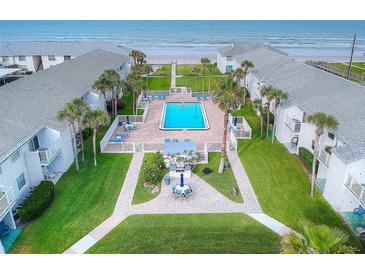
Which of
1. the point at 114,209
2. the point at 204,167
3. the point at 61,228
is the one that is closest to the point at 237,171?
the point at 204,167

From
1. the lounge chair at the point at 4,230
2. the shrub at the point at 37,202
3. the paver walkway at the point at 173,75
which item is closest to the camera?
the lounge chair at the point at 4,230

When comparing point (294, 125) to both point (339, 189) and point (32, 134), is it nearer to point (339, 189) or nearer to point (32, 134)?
point (339, 189)

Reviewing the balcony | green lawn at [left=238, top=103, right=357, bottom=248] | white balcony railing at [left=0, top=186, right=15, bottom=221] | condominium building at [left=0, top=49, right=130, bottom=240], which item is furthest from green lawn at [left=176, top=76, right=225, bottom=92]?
white balcony railing at [left=0, top=186, right=15, bottom=221]

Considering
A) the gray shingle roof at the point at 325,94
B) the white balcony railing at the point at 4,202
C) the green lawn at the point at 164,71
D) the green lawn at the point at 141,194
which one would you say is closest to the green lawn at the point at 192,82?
the green lawn at the point at 164,71

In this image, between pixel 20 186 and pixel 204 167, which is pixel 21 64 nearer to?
pixel 20 186

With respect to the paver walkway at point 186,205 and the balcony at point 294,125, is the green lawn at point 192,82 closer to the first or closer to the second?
the balcony at point 294,125
